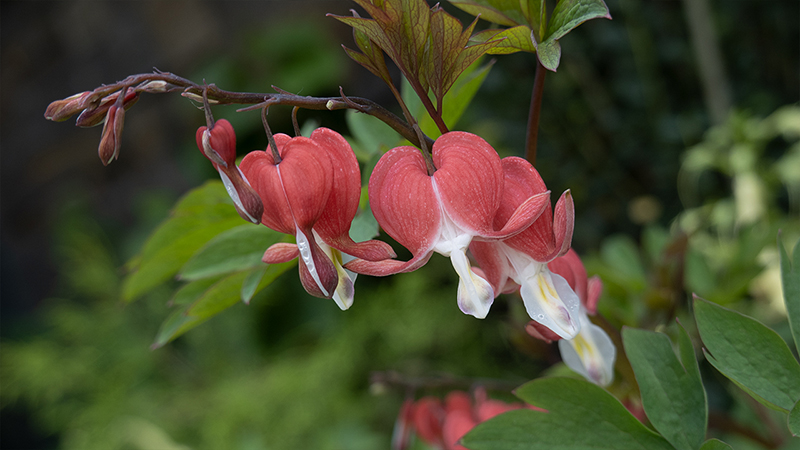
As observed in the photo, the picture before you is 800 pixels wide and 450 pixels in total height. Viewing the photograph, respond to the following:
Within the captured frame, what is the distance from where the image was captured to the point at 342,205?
32 centimetres

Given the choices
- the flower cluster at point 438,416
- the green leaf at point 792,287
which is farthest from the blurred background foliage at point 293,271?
the green leaf at point 792,287

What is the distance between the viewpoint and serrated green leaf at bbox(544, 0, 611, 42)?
310mm

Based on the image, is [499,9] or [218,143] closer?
[218,143]

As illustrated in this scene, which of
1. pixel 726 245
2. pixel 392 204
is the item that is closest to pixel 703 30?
pixel 726 245

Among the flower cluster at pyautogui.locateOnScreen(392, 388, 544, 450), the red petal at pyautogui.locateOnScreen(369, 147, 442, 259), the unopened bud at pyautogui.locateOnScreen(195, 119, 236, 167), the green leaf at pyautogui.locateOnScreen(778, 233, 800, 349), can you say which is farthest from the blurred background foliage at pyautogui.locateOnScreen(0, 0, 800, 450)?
the unopened bud at pyautogui.locateOnScreen(195, 119, 236, 167)

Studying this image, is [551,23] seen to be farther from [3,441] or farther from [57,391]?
[3,441]

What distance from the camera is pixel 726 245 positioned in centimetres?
128

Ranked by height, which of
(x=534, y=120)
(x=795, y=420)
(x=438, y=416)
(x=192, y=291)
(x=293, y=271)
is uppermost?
(x=534, y=120)

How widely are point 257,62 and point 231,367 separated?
1.43 meters

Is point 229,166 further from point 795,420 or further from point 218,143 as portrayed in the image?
point 795,420

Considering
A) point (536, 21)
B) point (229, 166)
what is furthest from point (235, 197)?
point (536, 21)

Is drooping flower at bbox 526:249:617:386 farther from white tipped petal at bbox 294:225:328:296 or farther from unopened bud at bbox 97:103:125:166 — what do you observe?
unopened bud at bbox 97:103:125:166

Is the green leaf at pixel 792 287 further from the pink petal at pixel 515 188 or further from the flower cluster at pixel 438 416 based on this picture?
the flower cluster at pixel 438 416

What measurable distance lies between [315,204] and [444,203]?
8 cm
